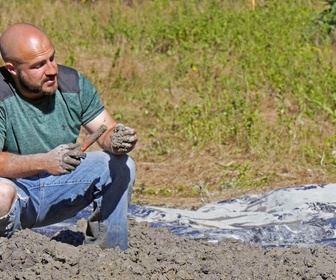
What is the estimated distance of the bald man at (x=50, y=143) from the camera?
401cm

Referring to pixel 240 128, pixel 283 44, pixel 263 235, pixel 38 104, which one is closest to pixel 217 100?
pixel 240 128

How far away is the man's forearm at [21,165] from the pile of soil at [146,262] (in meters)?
0.28

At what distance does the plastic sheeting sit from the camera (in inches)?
192

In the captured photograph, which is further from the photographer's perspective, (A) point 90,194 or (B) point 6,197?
(A) point 90,194

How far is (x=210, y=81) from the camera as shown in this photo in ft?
28.2

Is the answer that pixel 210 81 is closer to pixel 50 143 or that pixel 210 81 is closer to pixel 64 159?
pixel 50 143

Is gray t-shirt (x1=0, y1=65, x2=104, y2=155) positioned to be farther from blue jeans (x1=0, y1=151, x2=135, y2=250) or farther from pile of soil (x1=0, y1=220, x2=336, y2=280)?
pile of soil (x1=0, y1=220, x2=336, y2=280)

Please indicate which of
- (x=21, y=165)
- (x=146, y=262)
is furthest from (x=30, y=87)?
(x=146, y=262)

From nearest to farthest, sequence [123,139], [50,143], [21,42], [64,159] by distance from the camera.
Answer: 1. [64,159]
2. [123,139]
3. [21,42]
4. [50,143]

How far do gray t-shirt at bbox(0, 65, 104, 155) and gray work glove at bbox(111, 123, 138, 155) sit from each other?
0.33 m

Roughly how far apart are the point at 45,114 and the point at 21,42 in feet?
1.21

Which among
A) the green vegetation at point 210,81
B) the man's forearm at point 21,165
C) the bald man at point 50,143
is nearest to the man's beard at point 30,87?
the bald man at point 50,143

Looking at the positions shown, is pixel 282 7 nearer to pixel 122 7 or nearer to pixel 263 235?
pixel 122 7

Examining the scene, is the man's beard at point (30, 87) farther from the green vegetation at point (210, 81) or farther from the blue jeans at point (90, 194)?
the green vegetation at point (210, 81)
